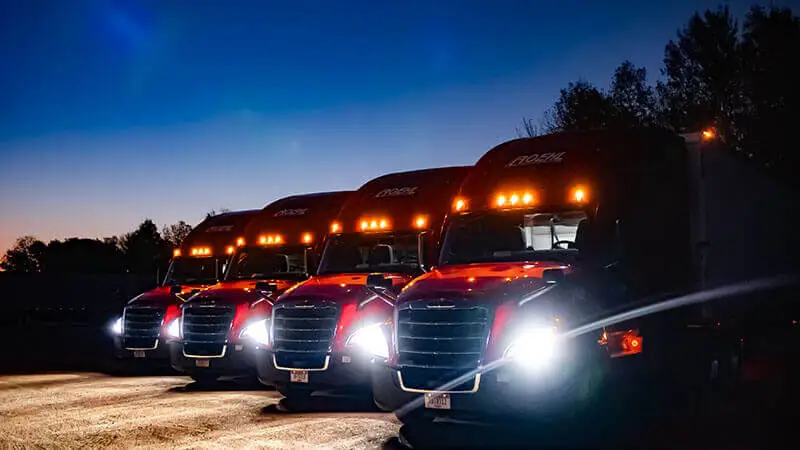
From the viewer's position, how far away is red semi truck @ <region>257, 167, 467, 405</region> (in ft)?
41.8

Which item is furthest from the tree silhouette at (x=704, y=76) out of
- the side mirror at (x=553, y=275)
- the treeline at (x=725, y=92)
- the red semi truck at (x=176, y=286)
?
the side mirror at (x=553, y=275)

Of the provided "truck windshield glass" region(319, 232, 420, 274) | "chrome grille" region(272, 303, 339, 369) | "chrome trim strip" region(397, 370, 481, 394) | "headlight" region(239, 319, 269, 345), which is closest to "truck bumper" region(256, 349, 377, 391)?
"chrome grille" region(272, 303, 339, 369)

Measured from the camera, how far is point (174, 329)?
17047 mm

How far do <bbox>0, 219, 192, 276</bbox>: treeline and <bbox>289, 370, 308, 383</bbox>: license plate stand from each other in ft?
307

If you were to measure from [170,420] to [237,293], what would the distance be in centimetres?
422

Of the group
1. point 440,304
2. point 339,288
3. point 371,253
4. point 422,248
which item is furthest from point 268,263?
point 440,304

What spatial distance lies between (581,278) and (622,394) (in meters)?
1.54

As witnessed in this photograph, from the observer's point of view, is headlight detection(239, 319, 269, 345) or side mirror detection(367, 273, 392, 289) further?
headlight detection(239, 319, 269, 345)

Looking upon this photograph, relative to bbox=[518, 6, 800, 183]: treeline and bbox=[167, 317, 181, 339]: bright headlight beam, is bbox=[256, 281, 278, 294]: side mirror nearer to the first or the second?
bbox=[167, 317, 181, 339]: bright headlight beam

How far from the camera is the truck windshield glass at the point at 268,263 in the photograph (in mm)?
16969

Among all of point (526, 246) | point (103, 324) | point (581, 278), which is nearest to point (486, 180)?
point (526, 246)

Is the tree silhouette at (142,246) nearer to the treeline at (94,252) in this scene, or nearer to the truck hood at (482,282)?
the treeline at (94,252)

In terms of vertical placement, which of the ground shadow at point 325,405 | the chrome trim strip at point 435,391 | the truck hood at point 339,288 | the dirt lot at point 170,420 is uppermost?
the truck hood at point 339,288

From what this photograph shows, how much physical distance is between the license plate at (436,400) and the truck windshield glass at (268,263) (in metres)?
7.36
